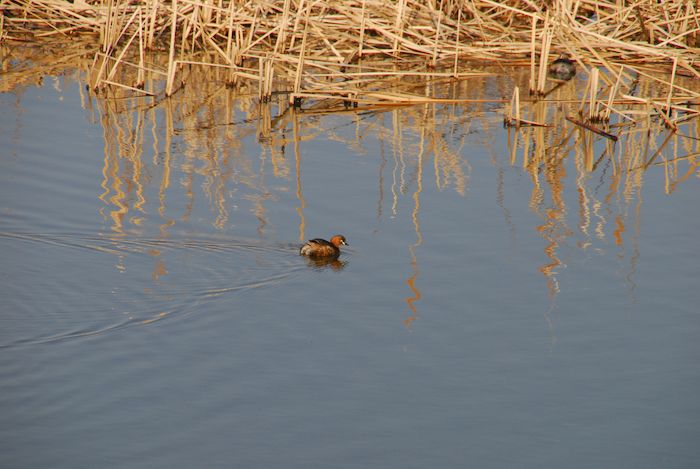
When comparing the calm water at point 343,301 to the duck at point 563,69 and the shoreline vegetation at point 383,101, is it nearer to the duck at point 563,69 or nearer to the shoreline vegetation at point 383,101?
the shoreline vegetation at point 383,101

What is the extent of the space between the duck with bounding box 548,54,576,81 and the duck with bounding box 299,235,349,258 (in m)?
9.11

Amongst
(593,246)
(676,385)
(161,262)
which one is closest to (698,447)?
(676,385)

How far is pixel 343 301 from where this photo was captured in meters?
8.20

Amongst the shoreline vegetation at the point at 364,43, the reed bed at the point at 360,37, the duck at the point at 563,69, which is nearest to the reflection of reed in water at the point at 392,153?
the shoreline vegetation at the point at 364,43

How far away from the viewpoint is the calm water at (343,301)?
20.2 ft

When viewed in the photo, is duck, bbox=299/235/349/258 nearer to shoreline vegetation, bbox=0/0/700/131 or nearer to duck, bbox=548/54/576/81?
shoreline vegetation, bbox=0/0/700/131

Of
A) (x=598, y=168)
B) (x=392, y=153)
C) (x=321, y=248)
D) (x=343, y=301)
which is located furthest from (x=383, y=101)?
(x=343, y=301)

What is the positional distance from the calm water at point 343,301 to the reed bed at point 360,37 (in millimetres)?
2879

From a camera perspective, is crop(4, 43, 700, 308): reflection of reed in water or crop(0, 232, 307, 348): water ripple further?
crop(4, 43, 700, 308): reflection of reed in water

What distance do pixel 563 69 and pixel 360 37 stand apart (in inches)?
127

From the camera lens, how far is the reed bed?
15.9 m

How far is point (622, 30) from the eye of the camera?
58.0 feet

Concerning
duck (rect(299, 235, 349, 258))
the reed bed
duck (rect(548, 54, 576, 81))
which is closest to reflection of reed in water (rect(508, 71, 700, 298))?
duck (rect(548, 54, 576, 81))

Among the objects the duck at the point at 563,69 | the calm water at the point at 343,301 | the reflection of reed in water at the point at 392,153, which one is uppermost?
the duck at the point at 563,69
